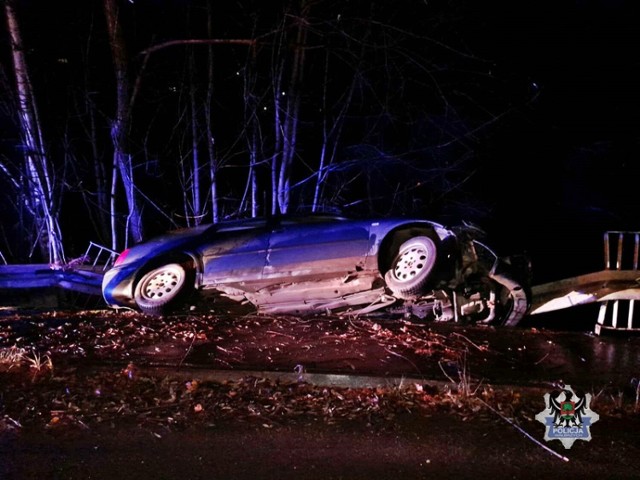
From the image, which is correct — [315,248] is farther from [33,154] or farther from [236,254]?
[33,154]

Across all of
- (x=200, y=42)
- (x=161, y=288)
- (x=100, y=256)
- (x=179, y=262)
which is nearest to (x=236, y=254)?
(x=179, y=262)

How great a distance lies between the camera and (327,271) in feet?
25.6

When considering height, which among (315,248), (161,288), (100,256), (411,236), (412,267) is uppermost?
(411,236)

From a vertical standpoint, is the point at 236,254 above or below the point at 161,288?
above

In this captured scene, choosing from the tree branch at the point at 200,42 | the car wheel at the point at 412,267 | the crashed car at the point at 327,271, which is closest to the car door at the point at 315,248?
the crashed car at the point at 327,271

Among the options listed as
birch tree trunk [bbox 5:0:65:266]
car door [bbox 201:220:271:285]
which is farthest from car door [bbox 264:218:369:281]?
birch tree trunk [bbox 5:0:65:266]

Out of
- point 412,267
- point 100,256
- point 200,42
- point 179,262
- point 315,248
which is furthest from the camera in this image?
point 100,256

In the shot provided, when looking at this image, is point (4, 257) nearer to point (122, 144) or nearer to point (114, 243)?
point (114, 243)

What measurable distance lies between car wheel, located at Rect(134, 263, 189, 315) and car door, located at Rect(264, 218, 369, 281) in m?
1.34

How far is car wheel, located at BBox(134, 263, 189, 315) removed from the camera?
8.21m

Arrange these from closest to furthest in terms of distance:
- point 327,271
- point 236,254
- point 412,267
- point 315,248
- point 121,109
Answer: point 412,267 < point 327,271 < point 315,248 < point 236,254 < point 121,109

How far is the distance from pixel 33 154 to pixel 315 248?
23.4 ft

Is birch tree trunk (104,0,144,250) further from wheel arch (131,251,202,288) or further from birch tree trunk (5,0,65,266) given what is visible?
wheel arch (131,251,202,288)

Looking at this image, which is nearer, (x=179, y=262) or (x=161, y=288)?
(x=161, y=288)
